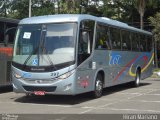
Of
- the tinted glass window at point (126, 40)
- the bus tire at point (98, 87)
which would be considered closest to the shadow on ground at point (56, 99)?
the bus tire at point (98, 87)

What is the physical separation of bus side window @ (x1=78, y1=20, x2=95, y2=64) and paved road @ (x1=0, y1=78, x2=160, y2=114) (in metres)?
1.66

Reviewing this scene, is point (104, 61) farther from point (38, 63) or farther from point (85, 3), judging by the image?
point (85, 3)

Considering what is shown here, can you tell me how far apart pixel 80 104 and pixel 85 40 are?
2.27 meters

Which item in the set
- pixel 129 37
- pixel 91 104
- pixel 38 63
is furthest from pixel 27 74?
pixel 129 37

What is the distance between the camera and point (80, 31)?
14.0 metres

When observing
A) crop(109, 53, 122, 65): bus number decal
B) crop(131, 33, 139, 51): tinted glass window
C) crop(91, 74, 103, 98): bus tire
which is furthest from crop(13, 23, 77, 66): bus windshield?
crop(131, 33, 139, 51): tinted glass window

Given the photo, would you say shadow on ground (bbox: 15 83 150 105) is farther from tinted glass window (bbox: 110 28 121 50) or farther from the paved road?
tinted glass window (bbox: 110 28 121 50)

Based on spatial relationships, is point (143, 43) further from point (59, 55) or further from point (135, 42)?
point (59, 55)

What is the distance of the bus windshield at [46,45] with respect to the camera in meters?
13.5

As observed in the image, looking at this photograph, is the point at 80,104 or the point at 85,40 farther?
the point at 85,40

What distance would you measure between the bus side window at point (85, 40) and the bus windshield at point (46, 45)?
1.28 ft

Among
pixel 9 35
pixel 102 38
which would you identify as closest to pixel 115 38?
pixel 102 38

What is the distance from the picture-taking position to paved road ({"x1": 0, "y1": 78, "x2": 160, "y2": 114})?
1219 cm

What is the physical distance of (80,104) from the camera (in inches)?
548
